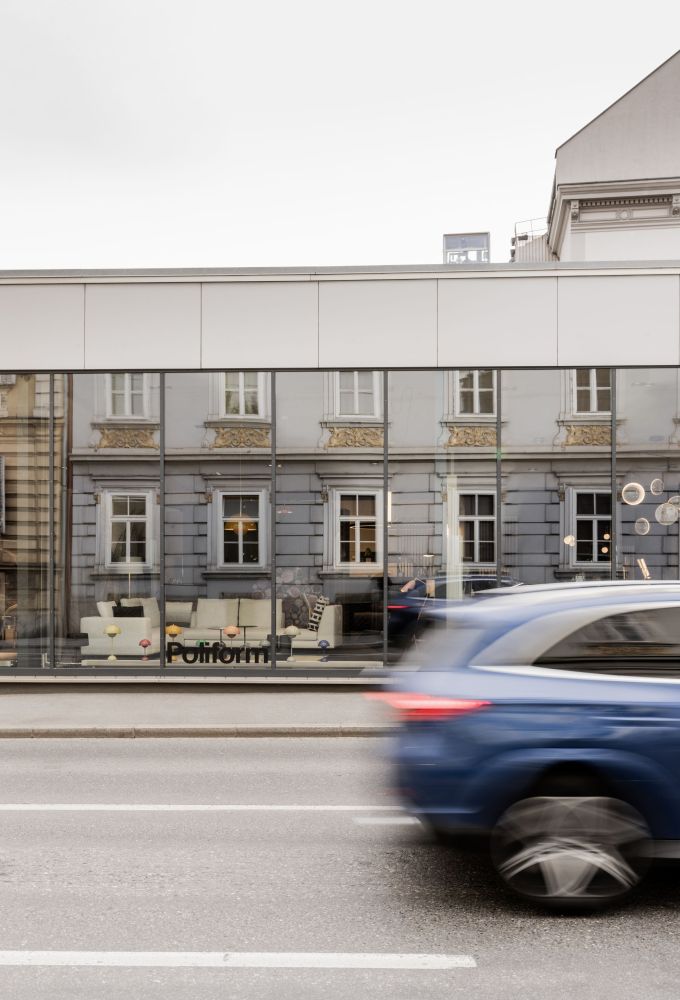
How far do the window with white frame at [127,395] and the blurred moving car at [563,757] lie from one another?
9.38m

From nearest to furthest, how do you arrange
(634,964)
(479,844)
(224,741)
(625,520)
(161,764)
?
1. (634,964)
2. (479,844)
3. (161,764)
4. (224,741)
5. (625,520)

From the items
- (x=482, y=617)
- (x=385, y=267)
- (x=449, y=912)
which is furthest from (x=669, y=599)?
(x=385, y=267)

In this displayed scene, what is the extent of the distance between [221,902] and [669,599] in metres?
2.95

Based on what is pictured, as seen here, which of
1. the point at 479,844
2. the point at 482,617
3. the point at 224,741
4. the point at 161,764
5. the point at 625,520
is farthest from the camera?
the point at 625,520

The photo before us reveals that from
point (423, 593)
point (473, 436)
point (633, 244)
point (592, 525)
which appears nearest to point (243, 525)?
point (423, 593)

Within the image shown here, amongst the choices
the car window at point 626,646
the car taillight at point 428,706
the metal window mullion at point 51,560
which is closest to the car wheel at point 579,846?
the car taillight at point 428,706

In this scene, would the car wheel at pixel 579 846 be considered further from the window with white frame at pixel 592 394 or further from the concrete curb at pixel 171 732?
the window with white frame at pixel 592 394

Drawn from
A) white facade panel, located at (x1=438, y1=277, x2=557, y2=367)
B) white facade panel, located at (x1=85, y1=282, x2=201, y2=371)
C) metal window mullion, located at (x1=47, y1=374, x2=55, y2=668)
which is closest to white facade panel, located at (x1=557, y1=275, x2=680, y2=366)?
white facade panel, located at (x1=438, y1=277, x2=557, y2=367)

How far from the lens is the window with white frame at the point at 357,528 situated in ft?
41.5

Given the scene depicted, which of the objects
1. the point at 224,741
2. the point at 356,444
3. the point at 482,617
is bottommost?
the point at 224,741

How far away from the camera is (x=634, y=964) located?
3.89 m

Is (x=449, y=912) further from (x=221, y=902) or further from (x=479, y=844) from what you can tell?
(x=221, y=902)

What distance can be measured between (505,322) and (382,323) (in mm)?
1834

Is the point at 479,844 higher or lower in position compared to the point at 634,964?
higher
